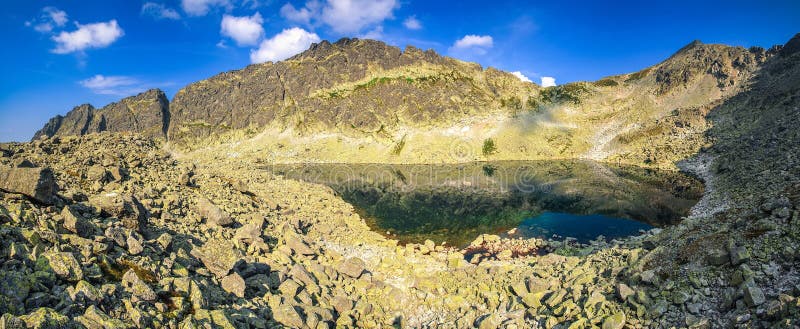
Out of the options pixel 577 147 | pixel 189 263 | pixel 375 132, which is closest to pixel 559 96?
pixel 577 147

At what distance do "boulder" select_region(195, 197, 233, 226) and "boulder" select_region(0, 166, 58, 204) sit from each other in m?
8.81

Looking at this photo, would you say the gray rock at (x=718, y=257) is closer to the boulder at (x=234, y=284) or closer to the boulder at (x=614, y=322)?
the boulder at (x=614, y=322)

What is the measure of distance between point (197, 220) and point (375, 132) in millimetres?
145524

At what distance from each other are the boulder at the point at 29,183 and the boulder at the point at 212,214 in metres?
8.81

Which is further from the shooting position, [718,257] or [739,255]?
[718,257]

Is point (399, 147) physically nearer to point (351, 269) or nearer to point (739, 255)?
point (351, 269)

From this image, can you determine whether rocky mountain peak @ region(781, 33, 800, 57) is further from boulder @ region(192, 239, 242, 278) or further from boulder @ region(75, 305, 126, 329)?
boulder @ region(75, 305, 126, 329)

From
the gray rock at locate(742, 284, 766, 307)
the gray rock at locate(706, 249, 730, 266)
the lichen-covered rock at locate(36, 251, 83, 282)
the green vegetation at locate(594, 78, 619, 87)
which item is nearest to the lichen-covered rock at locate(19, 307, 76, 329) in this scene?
the lichen-covered rock at locate(36, 251, 83, 282)

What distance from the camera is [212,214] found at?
963 inches

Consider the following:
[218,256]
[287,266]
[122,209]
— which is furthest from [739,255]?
[122,209]

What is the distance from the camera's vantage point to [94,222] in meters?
16.2

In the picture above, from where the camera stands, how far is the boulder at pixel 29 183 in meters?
15.2

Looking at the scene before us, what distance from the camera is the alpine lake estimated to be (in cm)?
4022

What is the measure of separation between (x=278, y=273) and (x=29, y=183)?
11.4 metres
